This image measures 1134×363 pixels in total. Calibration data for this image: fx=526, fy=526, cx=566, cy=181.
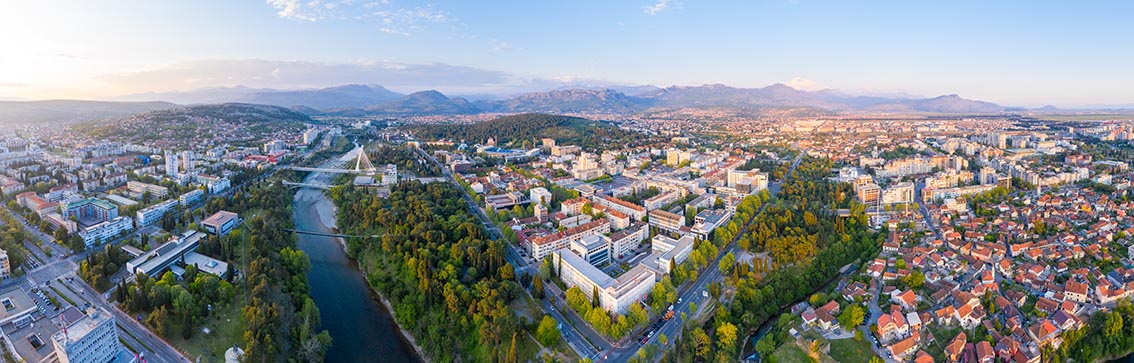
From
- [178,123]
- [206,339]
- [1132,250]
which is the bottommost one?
[206,339]

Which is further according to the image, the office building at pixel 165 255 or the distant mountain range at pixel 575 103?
the distant mountain range at pixel 575 103

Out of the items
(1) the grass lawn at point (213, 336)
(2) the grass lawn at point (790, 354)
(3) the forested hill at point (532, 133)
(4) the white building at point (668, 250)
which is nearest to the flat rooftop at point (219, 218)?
(1) the grass lawn at point (213, 336)

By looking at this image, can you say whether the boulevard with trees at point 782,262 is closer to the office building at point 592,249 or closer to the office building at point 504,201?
the office building at point 592,249

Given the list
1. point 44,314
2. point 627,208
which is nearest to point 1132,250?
point 627,208

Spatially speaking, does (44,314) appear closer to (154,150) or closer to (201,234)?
(201,234)

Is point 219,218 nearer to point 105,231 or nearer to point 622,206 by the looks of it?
point 105,231

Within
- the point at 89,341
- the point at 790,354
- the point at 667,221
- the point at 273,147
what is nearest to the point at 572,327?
the point at 790,354
